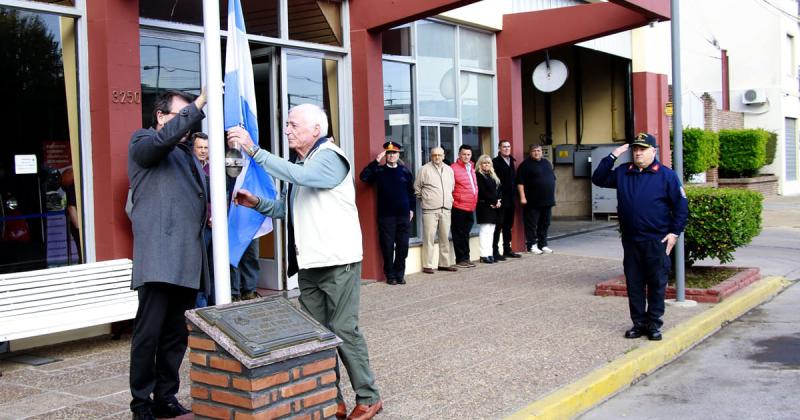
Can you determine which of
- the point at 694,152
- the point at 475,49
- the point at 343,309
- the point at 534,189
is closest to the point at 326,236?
the point at 343,309

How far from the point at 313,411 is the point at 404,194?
7.30 meters

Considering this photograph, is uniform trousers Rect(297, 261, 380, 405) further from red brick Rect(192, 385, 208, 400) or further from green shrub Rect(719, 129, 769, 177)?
green shrub Rect(719, 129, 769, 177)

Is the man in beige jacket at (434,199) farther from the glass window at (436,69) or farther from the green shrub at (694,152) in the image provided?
the green shrub at (694,152)

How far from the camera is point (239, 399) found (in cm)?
435

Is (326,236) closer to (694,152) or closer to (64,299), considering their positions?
(64,299)

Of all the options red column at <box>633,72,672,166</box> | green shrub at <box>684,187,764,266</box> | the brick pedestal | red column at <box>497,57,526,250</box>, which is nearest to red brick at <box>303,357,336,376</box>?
the brick pedestal

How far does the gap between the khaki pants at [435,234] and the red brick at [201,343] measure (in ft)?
27.0

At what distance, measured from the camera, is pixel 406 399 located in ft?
19.6

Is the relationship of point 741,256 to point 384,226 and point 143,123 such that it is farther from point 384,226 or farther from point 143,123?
point 143,123

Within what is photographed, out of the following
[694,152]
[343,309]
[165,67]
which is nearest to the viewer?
[343,309]

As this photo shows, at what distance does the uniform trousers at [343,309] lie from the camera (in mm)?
5258

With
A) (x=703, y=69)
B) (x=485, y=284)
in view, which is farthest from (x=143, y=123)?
(x=703, y=69)

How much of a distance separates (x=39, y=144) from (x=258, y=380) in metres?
4.82

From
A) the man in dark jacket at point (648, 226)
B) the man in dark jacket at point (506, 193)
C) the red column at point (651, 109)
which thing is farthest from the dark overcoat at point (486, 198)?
the red column at point (651, 109)
